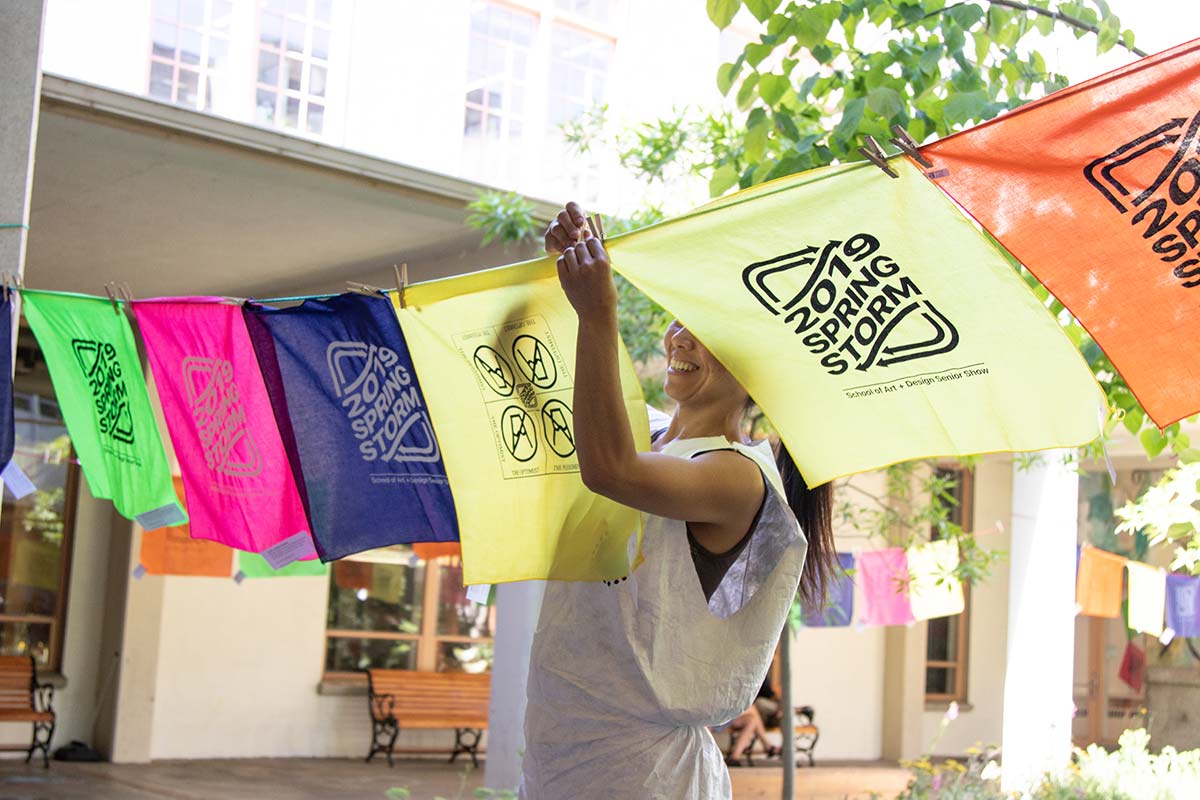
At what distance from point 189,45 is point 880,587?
7132 mm

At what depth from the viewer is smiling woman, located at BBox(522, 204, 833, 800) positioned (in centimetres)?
209

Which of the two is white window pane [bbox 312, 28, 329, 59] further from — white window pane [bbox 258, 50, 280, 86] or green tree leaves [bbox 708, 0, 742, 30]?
green tree leaves [bbox 708, 0, 742, 30]

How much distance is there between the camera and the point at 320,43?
29.8ft

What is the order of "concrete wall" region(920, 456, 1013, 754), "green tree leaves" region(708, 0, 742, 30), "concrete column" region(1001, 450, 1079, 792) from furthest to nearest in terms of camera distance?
"concrete wall" region(920, 456, 1013, 754)
"concrete column" region(1001, 450, 1079, 792)
"green tree leaves" region(708, 0, 742, 30)

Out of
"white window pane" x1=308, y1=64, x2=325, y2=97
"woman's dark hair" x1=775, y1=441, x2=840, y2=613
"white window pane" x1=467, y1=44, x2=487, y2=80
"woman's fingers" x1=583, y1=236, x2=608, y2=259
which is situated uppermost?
"white window pane" x1=467, y1=44, x2=487, y2=80

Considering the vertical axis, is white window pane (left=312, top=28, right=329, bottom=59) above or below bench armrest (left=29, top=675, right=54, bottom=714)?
above

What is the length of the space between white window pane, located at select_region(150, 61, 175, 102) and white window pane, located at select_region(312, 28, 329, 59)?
0.97 meters

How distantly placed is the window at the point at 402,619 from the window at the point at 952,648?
19.0ft

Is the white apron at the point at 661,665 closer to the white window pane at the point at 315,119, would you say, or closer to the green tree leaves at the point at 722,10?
the green tree leaves at the point at 722,10

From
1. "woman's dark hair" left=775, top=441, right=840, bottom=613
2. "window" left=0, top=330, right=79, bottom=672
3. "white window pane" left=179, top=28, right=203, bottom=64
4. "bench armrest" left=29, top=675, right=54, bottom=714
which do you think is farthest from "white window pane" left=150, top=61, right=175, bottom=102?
"woman's dark hair" left=775, top=441, right=840, bottom=613

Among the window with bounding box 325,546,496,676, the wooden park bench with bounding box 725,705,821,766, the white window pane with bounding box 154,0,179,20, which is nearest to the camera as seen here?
the white window pane with bounding box 154,0,179,20

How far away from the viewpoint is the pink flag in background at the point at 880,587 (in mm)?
11289

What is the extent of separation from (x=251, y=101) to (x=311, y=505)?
249 inches

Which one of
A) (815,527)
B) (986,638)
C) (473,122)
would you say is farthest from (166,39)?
(986,638)
